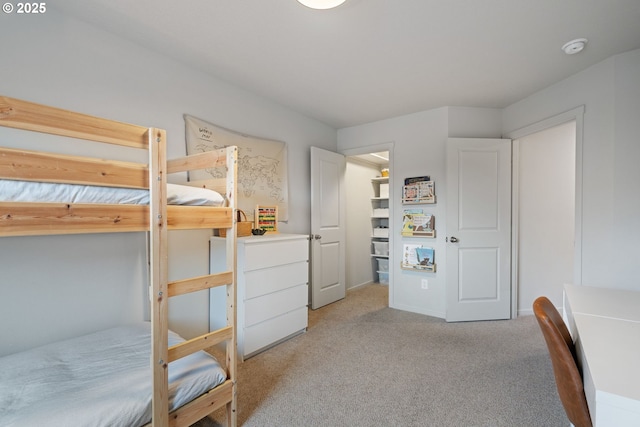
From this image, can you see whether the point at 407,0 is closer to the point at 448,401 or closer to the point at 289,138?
the point at 289,138

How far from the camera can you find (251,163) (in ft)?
9.53

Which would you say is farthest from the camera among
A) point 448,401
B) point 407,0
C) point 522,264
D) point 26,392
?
point 522,264

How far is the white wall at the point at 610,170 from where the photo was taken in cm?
211

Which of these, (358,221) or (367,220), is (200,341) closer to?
(358,221)

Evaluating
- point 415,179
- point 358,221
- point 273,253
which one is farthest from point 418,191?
point 273,253

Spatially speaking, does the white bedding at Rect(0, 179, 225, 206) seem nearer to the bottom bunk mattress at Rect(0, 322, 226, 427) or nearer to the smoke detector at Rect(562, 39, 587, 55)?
the bottom bunk mattress at Rect(0, 322, 226, 427)

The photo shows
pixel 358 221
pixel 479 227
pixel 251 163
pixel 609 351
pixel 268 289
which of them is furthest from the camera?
pixel 358 221

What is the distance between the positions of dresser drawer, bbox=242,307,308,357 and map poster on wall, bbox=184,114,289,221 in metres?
1.07

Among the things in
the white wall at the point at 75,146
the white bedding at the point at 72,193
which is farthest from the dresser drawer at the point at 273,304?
the white bedding at the point at 72,193

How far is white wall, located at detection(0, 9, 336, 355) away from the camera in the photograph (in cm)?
161

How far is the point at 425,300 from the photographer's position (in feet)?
11.2

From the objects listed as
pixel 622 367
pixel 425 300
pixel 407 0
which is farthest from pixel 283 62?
pixel 425 300

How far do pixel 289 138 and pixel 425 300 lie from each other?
250cm

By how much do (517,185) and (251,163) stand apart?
2.91 m
